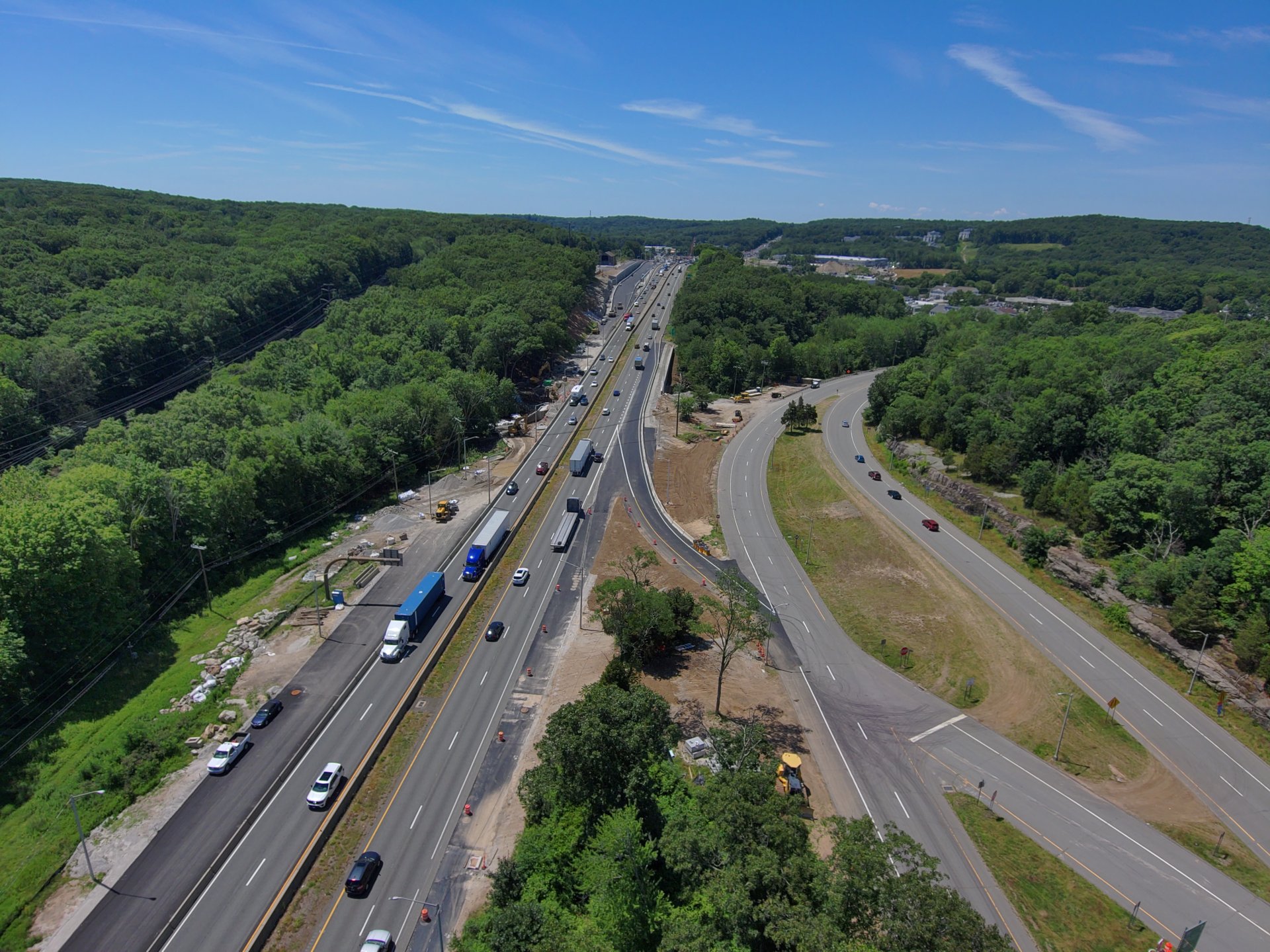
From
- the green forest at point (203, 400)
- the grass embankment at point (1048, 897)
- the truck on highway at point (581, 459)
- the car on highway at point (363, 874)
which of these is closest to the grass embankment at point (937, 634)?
the grass embankment at point (1048, 897)

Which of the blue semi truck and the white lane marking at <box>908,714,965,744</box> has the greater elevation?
the blue semi truck

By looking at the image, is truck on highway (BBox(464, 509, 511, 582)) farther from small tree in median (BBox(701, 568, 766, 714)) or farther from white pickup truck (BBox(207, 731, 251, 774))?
small tree in median (BBox(701, 568, 766, 714))

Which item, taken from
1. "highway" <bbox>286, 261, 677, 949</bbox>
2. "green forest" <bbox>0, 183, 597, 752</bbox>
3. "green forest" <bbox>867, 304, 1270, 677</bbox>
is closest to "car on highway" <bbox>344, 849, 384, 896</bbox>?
"highway" <bbox>286, 261, 677, 949</bbox>

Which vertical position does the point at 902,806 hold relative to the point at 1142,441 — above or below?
below

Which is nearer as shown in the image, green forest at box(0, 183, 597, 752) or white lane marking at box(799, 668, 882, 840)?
white lane marking at box(799, 668, 882, 840)

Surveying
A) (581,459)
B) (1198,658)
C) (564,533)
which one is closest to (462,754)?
(564,533)

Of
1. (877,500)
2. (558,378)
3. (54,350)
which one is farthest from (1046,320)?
(54,350)

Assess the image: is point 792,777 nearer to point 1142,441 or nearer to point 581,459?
point 581,459

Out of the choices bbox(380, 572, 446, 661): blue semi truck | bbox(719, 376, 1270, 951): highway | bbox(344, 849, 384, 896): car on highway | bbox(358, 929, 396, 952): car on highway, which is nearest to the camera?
bbox(358, 929, 396, 952): car on highway
